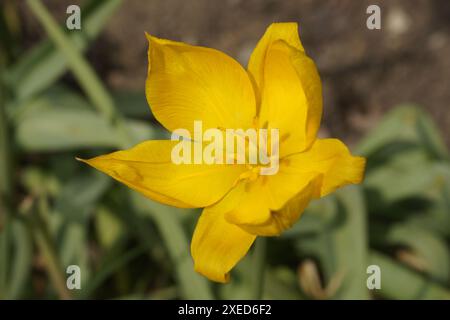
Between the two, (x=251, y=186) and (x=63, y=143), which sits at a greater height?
(x=63, y=143)

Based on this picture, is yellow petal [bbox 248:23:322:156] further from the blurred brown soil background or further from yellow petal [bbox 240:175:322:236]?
the blurred brown soil background

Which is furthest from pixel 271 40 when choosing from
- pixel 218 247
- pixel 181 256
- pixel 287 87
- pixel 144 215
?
pixel 144 215

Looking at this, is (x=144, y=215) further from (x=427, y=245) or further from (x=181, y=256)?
(x=427, y=245)

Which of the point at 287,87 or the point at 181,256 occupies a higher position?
the point at 287,87

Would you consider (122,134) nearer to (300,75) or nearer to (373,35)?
(300,75)

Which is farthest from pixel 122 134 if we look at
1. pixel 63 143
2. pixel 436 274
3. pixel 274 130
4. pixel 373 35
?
pixel 373 35

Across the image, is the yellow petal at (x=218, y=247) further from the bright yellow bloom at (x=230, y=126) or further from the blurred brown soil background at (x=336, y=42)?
the blurred brown soil background at (x=336, y=42)
